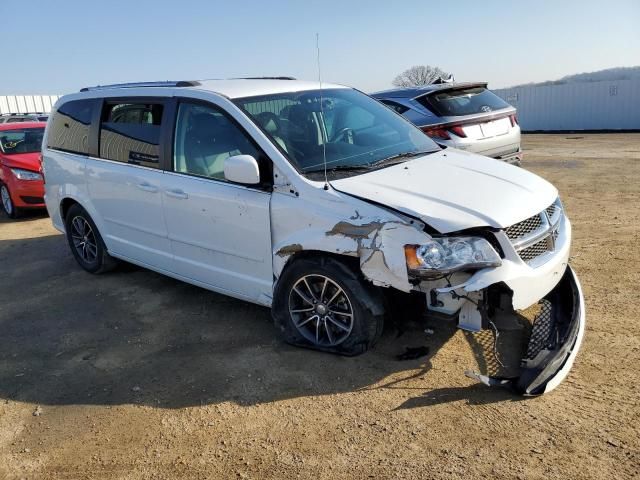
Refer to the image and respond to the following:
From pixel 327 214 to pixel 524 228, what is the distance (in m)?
1.26

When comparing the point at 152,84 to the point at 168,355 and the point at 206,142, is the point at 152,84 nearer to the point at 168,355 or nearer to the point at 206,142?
the point at 206,142

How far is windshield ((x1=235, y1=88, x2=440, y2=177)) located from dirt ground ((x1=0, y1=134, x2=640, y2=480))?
4.53 feet

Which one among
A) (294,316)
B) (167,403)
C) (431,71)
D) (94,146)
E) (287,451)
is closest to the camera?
(287,451)

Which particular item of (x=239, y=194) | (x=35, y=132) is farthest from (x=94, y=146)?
(x=35, y=132)

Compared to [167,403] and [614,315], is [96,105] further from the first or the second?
[614,315]

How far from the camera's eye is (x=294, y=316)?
3.95m

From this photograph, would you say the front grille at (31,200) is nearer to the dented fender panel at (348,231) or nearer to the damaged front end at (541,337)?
the dented fender panel at (348,231)

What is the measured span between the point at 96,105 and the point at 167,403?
3.36 m

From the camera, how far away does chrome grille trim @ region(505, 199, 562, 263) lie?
3328 millimetres

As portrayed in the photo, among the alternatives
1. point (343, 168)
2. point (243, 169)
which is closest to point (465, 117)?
point (343, 168)

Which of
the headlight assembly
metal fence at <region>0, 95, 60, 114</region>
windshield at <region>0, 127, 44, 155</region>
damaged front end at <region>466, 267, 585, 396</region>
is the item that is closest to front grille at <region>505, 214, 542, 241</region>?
damaged front end at <region>466, 267, 585, 396</region>

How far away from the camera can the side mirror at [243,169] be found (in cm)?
372

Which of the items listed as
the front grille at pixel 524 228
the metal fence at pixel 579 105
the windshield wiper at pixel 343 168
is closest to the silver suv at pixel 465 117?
the windshield wiper at pixel 343 168

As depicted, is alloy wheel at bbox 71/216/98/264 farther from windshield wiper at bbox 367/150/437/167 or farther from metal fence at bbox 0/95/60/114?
metal fence at bbox 0/95/60/114
